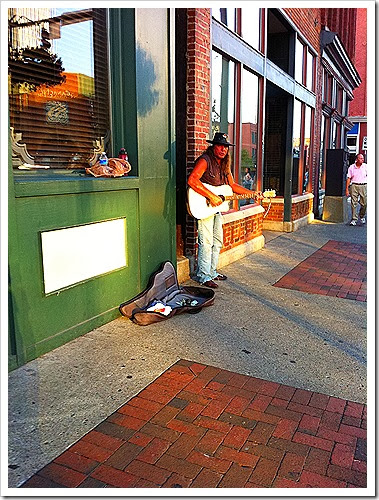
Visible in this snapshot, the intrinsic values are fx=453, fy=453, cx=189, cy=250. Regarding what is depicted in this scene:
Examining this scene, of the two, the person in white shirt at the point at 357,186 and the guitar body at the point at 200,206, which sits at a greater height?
the person in white shirt at the point at 357,186

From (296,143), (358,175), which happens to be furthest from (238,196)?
(358,175)

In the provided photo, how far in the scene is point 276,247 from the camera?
356 inches

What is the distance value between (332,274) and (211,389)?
417cm

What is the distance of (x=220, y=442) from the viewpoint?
2652 mm

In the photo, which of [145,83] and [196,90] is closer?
[145,83]

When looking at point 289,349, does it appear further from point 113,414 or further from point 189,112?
point 189,112

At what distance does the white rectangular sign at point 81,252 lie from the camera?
3.74m

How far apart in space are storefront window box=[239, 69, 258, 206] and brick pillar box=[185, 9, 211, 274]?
5.23 ft

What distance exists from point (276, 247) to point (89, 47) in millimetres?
5632

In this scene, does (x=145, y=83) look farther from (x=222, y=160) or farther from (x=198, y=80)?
(x=222, y=160)

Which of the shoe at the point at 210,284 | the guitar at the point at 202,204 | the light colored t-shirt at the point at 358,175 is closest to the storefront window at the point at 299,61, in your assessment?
the light colored t-shirt at the point at 358,175

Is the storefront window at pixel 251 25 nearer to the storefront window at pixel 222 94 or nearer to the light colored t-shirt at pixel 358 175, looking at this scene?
the storefront window at pixel 222 94

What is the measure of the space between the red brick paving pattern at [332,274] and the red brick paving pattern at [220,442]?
2881 mm

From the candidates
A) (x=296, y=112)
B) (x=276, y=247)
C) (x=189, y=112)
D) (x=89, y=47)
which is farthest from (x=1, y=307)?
(x=296, y=112)
